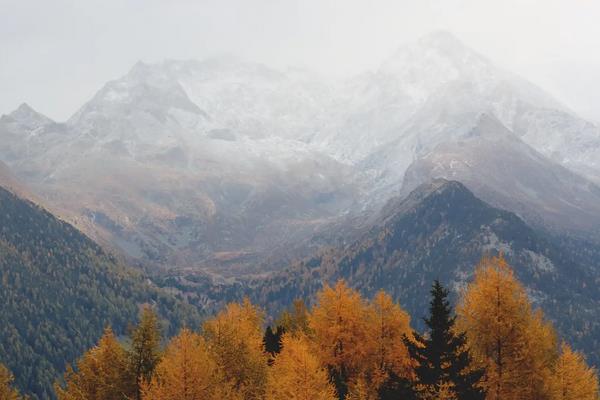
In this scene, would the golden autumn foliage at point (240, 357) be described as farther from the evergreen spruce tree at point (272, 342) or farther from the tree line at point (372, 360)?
the evergreen spruce tree at point (272, 342)

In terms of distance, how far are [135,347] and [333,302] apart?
23.3 metres

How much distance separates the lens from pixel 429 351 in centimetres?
5909

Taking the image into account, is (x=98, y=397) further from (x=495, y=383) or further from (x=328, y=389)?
(x=495, y=383)

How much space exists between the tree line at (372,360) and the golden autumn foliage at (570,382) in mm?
100

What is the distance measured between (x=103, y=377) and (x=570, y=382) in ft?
159

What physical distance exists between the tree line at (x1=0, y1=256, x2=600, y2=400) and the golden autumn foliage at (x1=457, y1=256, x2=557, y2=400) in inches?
3.7

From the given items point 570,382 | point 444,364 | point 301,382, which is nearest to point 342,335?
point 301,382

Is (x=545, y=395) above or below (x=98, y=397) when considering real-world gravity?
above

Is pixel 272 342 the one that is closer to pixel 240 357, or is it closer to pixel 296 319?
pixel 296 319

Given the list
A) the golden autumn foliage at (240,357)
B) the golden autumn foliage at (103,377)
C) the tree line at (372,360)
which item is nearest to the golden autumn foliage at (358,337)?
the tree line at (372,360)

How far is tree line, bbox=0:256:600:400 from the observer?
5903 centimetres

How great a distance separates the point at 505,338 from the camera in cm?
6294

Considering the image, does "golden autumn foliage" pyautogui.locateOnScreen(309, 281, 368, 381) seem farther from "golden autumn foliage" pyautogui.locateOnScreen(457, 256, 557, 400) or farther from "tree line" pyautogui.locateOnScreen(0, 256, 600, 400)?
"golden autumn foliage" pyautogui.locateOnScreen(457, 256, 557, 400)

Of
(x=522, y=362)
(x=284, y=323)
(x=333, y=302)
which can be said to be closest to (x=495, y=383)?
(x=522, y=362)
